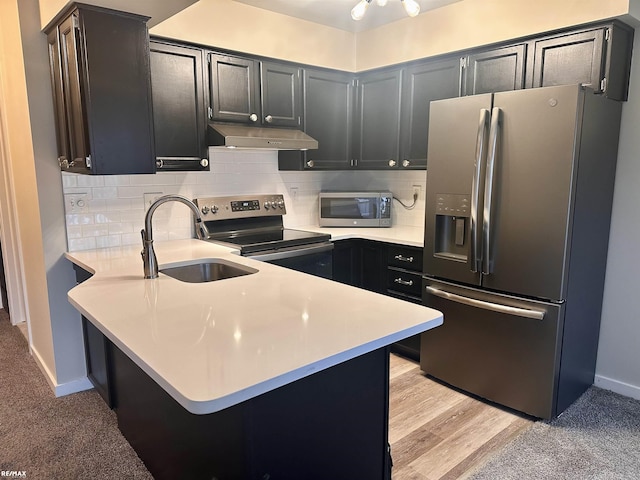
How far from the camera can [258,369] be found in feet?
3.45

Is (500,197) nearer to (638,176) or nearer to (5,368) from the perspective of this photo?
(638,176)

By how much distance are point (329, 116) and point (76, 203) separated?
6.31 ft

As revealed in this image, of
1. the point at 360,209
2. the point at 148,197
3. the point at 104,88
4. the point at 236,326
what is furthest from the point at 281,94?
the point at 236,326

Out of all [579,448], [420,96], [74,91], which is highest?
[420,96]

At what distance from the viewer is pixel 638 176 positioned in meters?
2.59

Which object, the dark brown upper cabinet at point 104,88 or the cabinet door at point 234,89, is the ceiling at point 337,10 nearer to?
the cabinet door at point 234,89

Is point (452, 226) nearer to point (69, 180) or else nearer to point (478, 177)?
point (478, 177)

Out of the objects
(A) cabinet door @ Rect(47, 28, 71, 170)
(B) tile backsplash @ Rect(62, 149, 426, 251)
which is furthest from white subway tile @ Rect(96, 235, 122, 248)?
(A) cabinet door @ Rect(47, 28, 71, 170)

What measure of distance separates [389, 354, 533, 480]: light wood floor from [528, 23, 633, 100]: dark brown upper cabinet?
1880 mm

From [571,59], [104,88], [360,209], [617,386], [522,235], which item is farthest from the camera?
[360,209]

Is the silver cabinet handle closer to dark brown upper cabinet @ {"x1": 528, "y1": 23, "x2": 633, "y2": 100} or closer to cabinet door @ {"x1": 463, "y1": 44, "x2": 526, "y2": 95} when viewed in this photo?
cabinet door @ {"x1": 463, "y1": 44, "x2": 526, "y2": 95}

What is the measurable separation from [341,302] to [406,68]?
92.5 inches

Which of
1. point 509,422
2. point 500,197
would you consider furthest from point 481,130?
point 509,422

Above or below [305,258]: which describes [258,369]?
above
